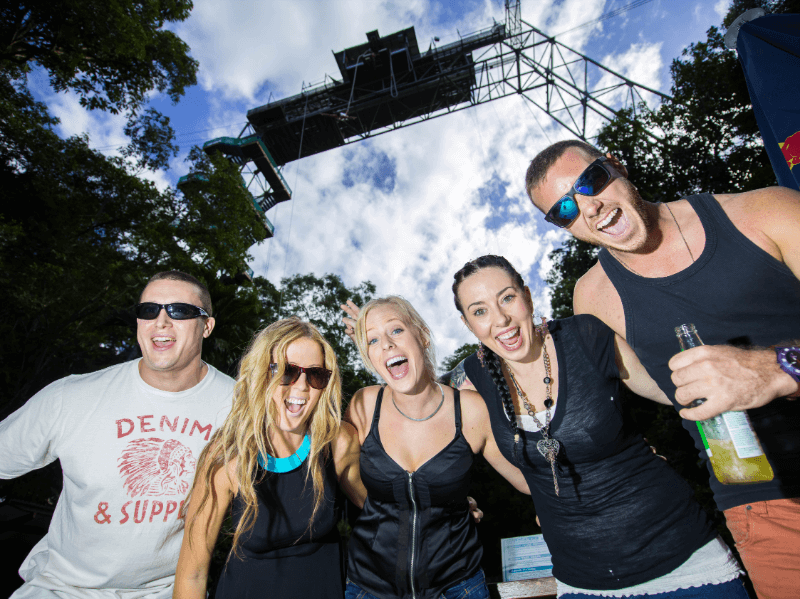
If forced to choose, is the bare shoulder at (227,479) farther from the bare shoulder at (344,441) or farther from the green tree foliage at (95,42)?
the green tree foliage at (95,42)

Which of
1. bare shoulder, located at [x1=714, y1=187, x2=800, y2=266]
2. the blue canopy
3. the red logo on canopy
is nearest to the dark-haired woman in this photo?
bare shoulder, located at [x1=714, y1=187, x2=800, y2=266]

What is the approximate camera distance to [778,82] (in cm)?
291

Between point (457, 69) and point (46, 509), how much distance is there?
971 inches

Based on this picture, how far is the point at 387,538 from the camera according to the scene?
254cm

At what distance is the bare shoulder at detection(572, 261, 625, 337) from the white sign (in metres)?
2.17

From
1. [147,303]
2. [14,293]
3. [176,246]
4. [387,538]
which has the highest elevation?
[176,246]

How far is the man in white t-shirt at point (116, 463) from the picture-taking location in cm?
260

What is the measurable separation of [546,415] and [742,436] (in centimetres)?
99

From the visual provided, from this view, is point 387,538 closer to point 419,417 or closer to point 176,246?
point 419,417

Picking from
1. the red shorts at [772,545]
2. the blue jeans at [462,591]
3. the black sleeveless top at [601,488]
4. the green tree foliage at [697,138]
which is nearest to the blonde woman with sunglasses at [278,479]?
the blue jeans at [462,591]

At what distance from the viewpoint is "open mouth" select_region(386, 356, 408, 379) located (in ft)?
9.68

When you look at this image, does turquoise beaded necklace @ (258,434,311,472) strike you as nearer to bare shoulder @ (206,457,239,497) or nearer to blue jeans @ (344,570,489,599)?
bare shoulder @ (206,457,239,497)

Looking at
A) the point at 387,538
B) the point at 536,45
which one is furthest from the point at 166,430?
the point at 536,45

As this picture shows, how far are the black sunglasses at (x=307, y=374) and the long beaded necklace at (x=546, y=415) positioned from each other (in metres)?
1.47
